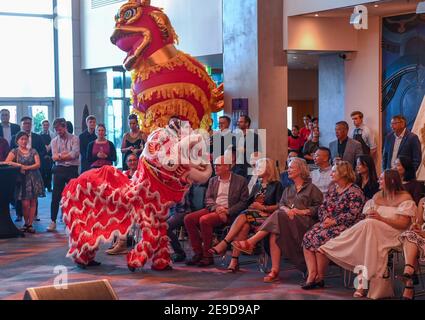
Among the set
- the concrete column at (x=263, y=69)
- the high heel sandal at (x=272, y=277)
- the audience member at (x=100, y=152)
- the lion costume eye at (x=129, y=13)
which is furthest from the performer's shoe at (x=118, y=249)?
the concrete column at (x=263, y=69)

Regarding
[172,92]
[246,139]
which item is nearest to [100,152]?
[246,139]

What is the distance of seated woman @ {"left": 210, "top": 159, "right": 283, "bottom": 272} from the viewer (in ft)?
24.4

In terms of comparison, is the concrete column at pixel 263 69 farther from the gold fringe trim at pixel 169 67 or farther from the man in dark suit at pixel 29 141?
the gold fringe trim at pixel 169 67

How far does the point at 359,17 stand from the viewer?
1014cm

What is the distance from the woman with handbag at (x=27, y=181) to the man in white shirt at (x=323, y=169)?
390 centimetres

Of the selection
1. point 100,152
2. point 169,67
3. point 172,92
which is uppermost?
point 169,67

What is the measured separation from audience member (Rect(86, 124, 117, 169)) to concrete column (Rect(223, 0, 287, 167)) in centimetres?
259

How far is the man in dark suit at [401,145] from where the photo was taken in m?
9.20

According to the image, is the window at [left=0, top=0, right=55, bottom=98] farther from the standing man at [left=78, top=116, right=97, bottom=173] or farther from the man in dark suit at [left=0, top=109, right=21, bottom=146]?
the standing man at [left=78, top=116, right=97, bottom=173]

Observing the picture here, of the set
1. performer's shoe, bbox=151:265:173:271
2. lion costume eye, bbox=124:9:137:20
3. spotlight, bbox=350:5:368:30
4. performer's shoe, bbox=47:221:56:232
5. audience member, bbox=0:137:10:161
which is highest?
spotlight, bbox=350:5:368:30

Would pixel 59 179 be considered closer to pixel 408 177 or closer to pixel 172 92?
pixel 172 92

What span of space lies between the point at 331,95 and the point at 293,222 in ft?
19.6

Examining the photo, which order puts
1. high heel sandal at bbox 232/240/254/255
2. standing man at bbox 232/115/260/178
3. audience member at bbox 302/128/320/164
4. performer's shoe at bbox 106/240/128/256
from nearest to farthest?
high heel sandal at bbox 232/240/254/255 → performer's shoe at bbox 106/240/128/256 → standing man at bbox 232/115/260/178 → audience member at bbox 302/128/320/164

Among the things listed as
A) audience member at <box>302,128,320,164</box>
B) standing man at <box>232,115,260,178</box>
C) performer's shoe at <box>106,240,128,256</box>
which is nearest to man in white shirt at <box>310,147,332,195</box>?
standing man at <box>232,115,260,178</box>
